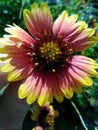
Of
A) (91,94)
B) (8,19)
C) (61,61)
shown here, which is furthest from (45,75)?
(8,19)

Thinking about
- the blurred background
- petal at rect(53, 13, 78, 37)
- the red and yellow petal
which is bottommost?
the blurred background

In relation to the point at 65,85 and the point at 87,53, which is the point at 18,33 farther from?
the point at 87,53

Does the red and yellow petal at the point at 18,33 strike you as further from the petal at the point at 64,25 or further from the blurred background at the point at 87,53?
the blurred background at the point at 87,53

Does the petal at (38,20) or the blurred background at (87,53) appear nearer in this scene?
the petal at (38,20)

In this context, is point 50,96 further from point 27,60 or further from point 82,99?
point 82,99

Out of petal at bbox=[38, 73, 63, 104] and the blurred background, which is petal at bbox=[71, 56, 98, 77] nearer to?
petal at bbox=[38, 73, 63, 104]

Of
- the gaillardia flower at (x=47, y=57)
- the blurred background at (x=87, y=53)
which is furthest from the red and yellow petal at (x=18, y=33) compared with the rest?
the blurred background at (x=87, y=53)

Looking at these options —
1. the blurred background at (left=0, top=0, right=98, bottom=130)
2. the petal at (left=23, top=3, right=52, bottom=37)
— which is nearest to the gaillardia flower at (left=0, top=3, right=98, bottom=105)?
the petal at (left=23, top=3, right=52, bottom=37)
